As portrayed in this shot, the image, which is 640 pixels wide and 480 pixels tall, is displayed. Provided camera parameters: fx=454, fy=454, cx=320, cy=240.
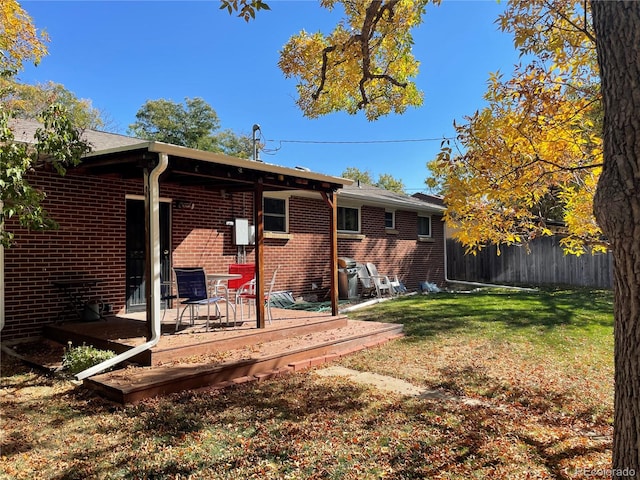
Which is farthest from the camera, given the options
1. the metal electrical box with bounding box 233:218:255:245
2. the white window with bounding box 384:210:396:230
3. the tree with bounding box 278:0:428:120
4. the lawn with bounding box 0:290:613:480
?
the white window with bounding box 384:210:396:230

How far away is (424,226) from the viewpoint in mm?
16750

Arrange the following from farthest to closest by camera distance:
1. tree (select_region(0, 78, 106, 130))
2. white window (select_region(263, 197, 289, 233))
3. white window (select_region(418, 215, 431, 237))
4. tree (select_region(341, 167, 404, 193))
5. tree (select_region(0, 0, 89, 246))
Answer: tree (select_region(341, 167, 404, 193)) → tree (select_region(0, 78, 106, 130)) → white window (select_region(418, 215, 431, 237)) → white window (select_region(263, 197, 289, 233)) → tree (select_region(0, 0, 89, 246))

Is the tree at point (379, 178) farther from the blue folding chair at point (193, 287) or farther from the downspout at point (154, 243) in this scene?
the downspout at point (154, 243)

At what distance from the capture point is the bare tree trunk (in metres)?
1.93

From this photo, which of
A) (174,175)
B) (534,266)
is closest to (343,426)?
(174,175)

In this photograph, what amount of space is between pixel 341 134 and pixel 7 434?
25.3 meters

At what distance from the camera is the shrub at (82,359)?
516 centimetres

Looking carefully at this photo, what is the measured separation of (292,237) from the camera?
452 inches

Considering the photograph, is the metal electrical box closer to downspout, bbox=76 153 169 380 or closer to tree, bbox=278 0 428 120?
tree, bbox=278 0 428 120

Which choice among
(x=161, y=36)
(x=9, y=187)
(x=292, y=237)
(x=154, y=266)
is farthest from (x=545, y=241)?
(x=9, y=187)

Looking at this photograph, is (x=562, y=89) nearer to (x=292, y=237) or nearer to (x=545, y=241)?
(x=292, y=237)

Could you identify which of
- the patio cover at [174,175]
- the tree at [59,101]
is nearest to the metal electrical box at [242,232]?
the patio cover at [174,175]

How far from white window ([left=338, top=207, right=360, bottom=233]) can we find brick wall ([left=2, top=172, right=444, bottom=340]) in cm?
30

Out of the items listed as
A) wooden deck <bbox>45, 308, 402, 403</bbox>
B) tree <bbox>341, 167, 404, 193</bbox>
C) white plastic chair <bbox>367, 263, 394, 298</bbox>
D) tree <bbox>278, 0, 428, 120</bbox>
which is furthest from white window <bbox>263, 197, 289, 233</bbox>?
tree <bbox>341, 167, 404, 193</bbox>
